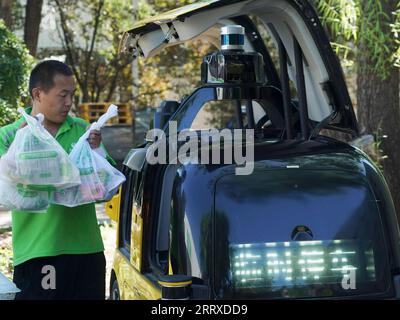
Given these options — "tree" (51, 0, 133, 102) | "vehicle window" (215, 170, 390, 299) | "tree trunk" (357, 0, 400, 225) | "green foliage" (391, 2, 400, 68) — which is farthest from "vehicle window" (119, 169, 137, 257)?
"tree" (51, 0, 133, 102)

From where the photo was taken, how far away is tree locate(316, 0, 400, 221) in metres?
6.70

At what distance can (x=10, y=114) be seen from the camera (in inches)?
369

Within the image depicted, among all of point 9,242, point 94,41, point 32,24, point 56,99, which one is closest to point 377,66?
point 56,99

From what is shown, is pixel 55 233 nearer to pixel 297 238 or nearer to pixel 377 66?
pixel 297 238

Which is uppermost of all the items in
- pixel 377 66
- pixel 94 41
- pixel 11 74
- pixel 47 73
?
pixel 94 41

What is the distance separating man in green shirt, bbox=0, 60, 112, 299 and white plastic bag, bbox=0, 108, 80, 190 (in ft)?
0.73

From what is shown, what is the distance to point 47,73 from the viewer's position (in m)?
4.02

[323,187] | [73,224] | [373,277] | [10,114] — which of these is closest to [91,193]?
[73,224]

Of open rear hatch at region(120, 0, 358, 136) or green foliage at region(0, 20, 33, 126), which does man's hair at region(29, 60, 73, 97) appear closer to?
open rear hatch at region(120, 0, 358, 136)

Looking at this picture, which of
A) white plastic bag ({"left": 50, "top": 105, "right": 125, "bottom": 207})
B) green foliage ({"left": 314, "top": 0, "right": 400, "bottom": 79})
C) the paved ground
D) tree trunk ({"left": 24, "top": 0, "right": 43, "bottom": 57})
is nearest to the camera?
white plastic bag ({"left": 50, "top": 105, "right": 125, "bottom": 207})

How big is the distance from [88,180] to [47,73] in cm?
64

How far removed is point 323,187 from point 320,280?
412 mm

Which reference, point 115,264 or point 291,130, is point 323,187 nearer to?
point 291,130

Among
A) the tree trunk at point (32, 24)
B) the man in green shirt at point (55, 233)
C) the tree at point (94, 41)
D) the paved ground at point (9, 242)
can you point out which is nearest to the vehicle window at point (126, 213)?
the man in green shirt at point (55, 233)
